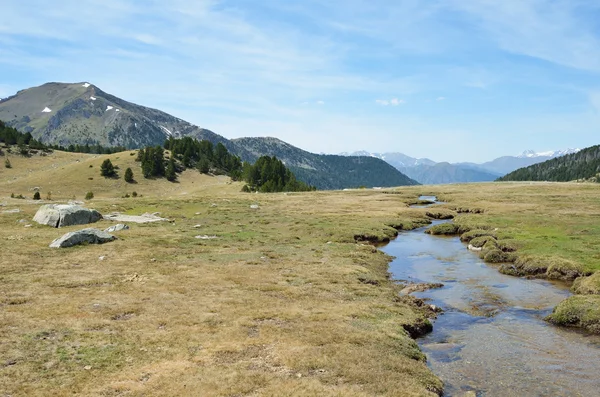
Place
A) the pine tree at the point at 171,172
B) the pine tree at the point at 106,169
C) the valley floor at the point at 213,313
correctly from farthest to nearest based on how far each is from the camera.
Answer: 1. the pine tree at the point at 171,172
2. the pine tree at the point at 106,169
3. the valley floor at the point at 213,313

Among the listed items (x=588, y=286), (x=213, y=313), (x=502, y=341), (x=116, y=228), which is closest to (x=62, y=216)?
(x=116, y=228)

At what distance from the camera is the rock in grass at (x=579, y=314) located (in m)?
22.6

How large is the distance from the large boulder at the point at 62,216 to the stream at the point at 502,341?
41225 mm

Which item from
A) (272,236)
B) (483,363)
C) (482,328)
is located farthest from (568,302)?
(272,236)

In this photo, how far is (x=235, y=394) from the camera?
46.1 feet

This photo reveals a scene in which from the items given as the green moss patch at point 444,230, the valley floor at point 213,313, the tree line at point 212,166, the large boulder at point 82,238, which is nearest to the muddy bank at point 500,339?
the valley floor at point 213,313

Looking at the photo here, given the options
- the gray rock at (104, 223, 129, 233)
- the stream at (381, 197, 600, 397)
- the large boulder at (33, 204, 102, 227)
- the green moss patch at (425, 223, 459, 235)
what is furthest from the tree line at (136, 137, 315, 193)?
the stream at (381, 197, 600, 397)

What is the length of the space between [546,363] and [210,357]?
15.3 m

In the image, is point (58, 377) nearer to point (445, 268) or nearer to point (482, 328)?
point (482, 328)

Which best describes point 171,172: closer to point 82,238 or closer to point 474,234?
point 82,238

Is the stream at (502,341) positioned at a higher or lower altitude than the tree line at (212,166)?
lower

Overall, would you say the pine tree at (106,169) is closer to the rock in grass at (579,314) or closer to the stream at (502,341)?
the stream at (502,341)

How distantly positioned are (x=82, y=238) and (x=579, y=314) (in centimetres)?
4166

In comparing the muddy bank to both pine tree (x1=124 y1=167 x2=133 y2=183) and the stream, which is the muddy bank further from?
pine tree (x1=124 y1=167 x2=133 y2=183)
